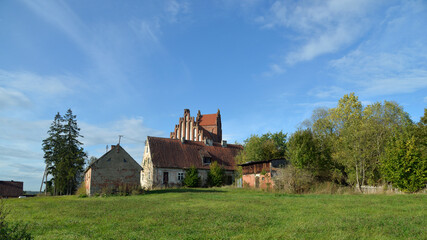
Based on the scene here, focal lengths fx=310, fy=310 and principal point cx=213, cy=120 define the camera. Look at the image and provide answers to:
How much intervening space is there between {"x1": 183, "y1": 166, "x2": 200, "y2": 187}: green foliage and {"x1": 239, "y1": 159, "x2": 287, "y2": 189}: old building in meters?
7.01

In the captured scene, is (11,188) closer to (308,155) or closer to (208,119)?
(208,119)

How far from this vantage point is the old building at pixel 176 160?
45.5m

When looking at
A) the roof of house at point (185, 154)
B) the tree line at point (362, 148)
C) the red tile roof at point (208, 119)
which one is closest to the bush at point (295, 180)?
the tree line at point (362, 148)

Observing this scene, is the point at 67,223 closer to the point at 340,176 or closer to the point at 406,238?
the point at 406,238

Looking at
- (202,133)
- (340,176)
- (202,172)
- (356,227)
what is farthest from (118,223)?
(202,133)

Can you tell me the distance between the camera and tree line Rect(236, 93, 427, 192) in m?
27.3

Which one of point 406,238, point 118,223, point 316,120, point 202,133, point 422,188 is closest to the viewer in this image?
point 406,238

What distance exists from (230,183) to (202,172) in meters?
5.07

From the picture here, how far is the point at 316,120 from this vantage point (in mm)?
46969

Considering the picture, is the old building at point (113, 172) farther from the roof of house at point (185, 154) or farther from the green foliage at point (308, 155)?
the green foliage at point (308, 155)

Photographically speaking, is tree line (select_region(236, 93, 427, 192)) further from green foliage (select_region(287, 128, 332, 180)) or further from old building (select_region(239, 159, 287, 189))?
old building (select_region(239, 159, 287, 189))

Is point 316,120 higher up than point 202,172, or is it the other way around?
point 316,120

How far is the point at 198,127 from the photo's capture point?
85750 millimetres

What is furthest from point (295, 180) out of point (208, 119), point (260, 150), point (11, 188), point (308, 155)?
point (11, 188)
